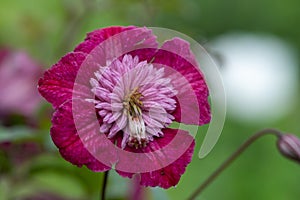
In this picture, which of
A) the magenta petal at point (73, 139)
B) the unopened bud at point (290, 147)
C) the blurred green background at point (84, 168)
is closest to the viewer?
the magenta petal at point (73, 139)

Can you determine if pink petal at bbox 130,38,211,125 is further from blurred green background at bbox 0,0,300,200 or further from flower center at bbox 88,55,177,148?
blurred green background at bbox 0,0,300,200

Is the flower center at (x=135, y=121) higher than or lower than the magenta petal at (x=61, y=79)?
lower

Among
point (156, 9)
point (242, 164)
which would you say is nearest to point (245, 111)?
point (242, 164)

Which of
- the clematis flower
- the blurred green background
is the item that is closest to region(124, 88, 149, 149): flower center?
the clematis flower

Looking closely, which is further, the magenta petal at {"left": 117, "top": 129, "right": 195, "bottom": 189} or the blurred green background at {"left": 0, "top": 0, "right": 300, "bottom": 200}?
the blurred green background at {"left": 0, "top": 0, "right": 300, "bottom": 200}

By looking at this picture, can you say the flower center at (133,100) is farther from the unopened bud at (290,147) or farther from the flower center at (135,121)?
the unopened bud at (290,147)

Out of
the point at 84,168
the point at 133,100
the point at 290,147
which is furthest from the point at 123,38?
the point at 84,168

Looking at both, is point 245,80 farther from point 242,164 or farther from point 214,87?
point 214,87

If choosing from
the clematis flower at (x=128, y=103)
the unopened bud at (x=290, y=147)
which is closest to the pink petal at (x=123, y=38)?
the clematis flower at (x=128, y=103)
